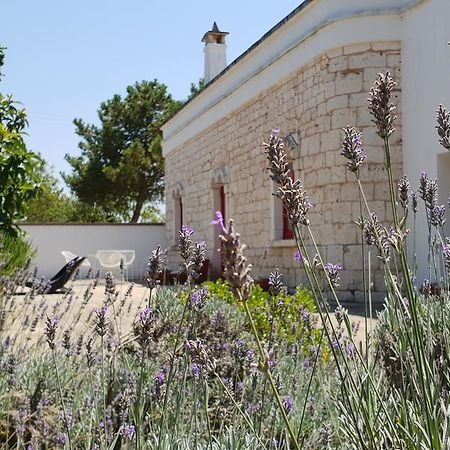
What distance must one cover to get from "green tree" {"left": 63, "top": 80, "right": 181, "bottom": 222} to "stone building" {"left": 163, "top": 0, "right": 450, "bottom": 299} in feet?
55.5

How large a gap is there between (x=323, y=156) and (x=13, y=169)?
534cm

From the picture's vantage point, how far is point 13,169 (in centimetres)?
534

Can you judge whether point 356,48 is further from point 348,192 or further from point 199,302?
point 199,302

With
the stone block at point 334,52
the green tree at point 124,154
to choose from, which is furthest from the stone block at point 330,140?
the green tree at point 124,154

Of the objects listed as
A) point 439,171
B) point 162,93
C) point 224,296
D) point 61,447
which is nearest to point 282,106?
point 439,171

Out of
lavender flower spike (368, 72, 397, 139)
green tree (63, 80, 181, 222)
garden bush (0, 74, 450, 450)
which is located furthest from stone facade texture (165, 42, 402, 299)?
green tree (63, 80, 181, 222)

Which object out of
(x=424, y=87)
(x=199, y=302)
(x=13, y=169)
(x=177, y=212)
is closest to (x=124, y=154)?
(x=177, y=212)

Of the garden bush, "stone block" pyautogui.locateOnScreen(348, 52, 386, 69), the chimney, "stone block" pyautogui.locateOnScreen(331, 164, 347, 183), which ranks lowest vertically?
the garden bush

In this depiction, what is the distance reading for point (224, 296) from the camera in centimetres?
638

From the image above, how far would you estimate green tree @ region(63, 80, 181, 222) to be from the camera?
1175 inches

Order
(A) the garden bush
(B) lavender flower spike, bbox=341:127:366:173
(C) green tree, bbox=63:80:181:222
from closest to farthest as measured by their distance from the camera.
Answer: (A) the garden bush, (B) lavender flower spike, bbox=341:127:366:173, (C) green tree, bbox=63:80:181:222

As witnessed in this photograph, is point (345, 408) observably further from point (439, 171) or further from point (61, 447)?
point (439, 171)

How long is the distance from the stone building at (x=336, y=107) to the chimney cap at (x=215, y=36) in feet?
16.4

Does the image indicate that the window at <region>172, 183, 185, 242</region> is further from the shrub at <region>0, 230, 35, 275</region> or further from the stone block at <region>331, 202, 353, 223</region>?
the stone block at <region>331, 202, 353, 223</region>
